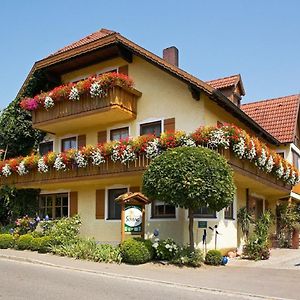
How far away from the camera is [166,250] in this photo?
629 inches

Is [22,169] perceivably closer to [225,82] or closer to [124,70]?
[124,70]

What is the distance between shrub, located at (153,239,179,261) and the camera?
1592cm

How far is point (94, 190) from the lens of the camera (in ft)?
69.3

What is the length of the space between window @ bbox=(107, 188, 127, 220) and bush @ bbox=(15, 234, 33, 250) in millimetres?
3538

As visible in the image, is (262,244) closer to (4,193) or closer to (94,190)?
(94,190)

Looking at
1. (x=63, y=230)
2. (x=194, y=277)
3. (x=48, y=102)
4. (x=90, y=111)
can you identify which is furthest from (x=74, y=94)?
(x=194, y=277)

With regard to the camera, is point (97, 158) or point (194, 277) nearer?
point (194, 277)

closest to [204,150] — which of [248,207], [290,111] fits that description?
[248,207]

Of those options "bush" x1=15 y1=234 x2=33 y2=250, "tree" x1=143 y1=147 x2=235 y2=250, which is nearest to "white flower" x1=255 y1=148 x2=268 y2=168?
"tree" x1=143 y1=147 x2=235 y2=250

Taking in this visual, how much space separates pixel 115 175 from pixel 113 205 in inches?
107

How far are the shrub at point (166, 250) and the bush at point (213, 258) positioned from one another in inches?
46.2

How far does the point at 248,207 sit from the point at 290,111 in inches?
328

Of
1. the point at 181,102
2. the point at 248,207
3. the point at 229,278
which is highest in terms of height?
the point at 181,102

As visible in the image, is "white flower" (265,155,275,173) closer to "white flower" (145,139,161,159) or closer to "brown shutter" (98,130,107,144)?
"white flower" (145,139,161,159)
